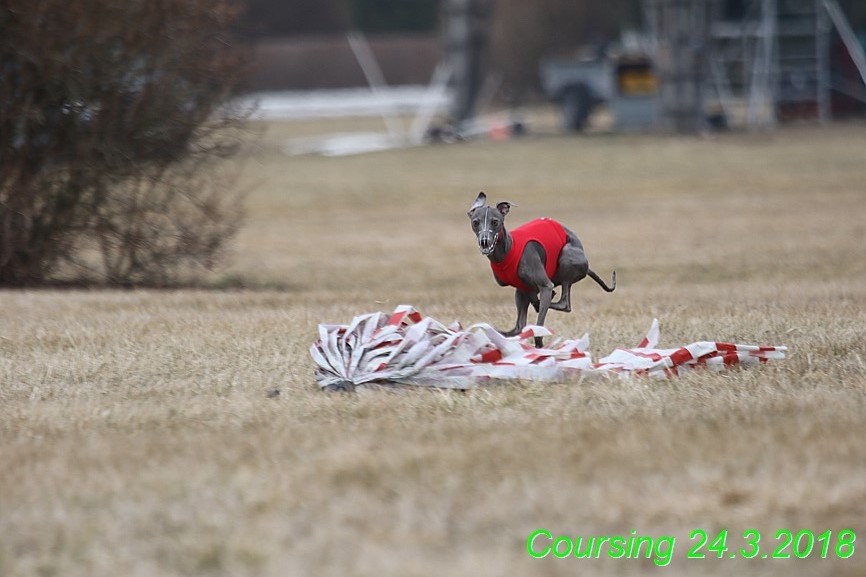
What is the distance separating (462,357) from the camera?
6.94 meters

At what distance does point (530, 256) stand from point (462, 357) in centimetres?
89

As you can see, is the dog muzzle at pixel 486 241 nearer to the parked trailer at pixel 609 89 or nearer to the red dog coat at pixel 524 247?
the red dog coat at pixel 524 247

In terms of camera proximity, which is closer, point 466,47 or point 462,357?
point 462,357

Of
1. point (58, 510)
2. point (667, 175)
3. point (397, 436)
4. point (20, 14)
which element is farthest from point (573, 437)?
point (667, 175)

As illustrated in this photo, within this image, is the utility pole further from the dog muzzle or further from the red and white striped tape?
the red and white striped tape

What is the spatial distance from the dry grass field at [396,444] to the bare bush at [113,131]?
793 millimetres

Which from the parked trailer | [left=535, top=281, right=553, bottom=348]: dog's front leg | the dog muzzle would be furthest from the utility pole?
the dog muzzle

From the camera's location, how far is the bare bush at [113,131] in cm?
1211

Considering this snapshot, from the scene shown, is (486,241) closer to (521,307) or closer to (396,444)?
(521,307)

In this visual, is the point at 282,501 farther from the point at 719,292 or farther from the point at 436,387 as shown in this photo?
the point at 719,292

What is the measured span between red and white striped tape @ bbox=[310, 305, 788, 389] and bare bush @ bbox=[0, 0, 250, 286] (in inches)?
238

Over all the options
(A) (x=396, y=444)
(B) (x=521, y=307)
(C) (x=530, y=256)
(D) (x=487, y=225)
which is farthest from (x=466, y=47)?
(A) (x=396, y=444)

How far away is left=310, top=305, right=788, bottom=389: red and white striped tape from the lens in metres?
6.83

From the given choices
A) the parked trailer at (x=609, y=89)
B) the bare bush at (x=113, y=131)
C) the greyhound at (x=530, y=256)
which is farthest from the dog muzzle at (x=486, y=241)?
the parked trailer at (x=609, y=89)
